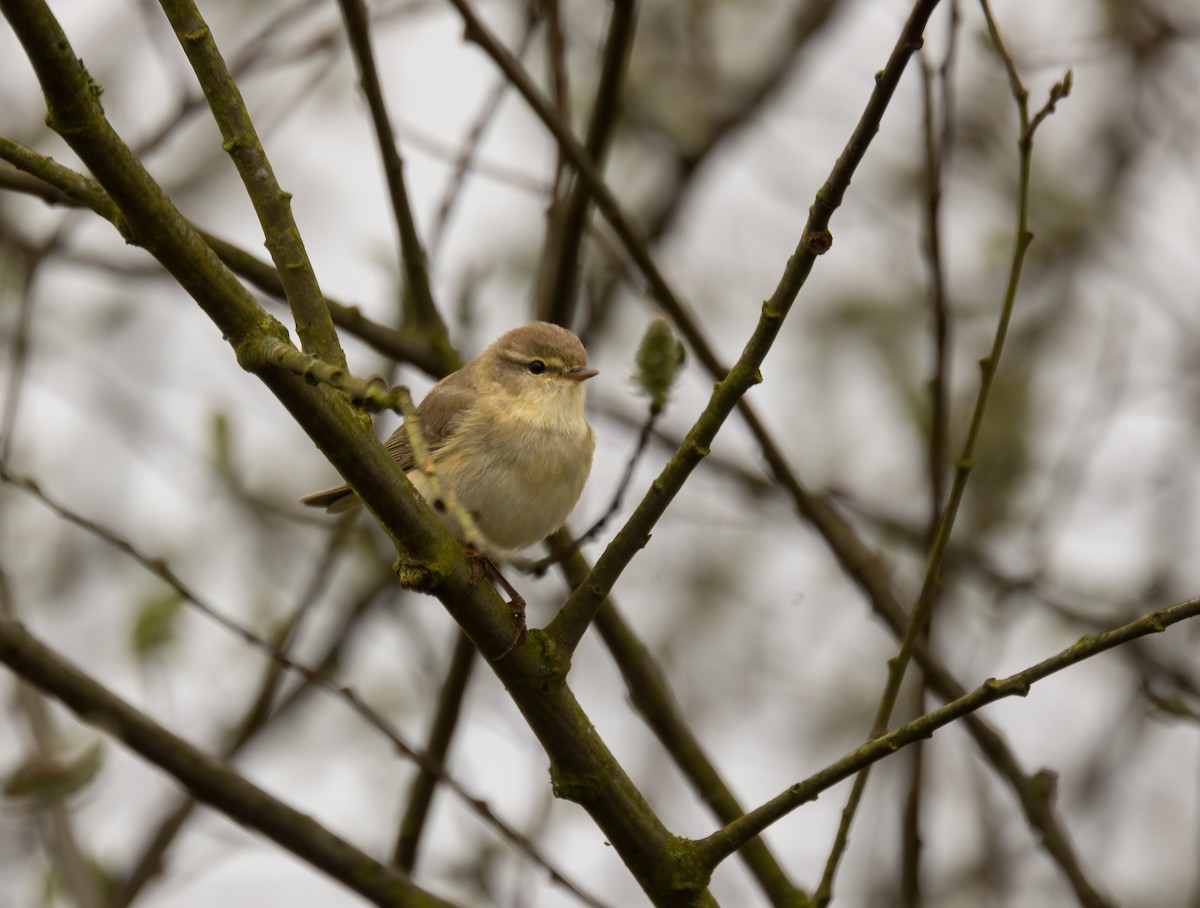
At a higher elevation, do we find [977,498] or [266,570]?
[977,498]

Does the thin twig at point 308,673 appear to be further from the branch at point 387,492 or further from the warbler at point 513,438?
the warbler at point 513,438

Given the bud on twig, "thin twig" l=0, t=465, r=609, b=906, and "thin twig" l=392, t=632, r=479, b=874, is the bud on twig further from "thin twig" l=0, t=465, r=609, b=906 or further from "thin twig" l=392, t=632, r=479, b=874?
"thin twig" l=392, t=632, r=479, b=874

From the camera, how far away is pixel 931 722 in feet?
8.71

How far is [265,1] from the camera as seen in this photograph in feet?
31.8

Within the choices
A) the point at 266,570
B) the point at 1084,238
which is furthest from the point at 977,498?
the point at 266,570

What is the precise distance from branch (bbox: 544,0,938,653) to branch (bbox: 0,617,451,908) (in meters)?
0.88

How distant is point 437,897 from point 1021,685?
1.67 m

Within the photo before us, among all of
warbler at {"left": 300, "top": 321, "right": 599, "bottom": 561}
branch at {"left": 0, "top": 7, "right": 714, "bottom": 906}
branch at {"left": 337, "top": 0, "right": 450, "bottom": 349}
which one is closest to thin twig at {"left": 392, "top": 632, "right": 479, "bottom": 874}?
warbler at {"left": 300, "top": 321, "right": 599, "bottom": 561}

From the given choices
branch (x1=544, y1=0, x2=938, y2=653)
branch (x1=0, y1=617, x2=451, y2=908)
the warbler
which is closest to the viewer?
branch (x1=544, y1=0, x2=938, y2=653)

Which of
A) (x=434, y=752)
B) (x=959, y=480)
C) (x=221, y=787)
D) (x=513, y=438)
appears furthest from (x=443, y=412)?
(x=959, y=480)

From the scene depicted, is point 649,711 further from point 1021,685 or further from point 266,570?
point 266,570

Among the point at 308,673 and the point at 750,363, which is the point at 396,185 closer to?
the point at 308,673

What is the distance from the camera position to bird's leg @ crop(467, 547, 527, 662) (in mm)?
3008

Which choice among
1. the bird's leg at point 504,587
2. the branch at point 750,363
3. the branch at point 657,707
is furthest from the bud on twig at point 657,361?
the branch at point 657,707
